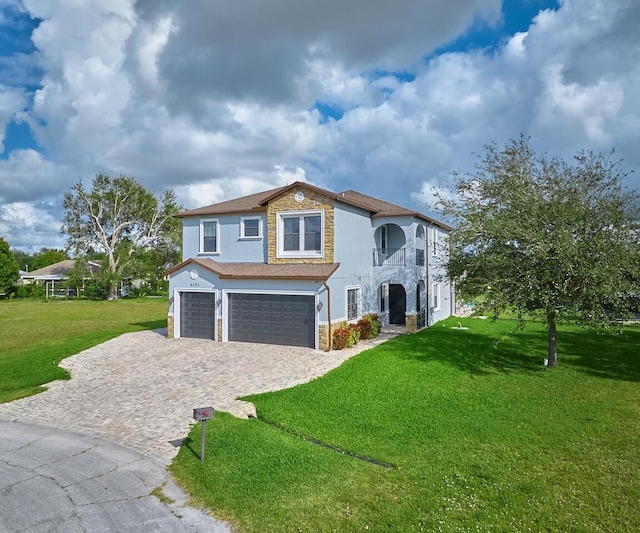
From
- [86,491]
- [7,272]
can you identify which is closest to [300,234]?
[86,491]

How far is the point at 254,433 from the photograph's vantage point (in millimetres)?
9180

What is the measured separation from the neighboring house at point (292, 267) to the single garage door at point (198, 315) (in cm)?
5

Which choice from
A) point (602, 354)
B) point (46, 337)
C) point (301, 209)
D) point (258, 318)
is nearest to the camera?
point (602, 354)

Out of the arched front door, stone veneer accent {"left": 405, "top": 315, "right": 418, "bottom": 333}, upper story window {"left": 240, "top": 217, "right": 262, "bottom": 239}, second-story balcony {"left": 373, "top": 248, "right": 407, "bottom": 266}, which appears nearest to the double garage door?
upper story window {"left": 240, "top": 217, "right": 262, "bottom": 239}

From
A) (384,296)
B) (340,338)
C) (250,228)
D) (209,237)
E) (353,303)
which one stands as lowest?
(340,338)

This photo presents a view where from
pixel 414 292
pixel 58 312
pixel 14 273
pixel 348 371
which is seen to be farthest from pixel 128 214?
pixel 348 371

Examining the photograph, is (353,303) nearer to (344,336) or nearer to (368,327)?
(368,327)

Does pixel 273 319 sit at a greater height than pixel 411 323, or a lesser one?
greater

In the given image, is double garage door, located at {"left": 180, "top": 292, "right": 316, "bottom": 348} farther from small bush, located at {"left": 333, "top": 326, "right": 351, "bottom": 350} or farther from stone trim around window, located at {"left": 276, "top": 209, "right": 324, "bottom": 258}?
stone trim around window, located at {"left": 276, "top": 209, "right": 324, "bottom": 258}

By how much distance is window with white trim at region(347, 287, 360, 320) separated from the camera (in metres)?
20.6

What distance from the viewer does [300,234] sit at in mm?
20344

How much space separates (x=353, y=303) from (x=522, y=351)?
7.64 m

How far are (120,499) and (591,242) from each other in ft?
43.4

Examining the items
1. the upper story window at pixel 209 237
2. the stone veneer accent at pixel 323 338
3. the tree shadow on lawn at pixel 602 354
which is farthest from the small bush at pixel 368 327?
the upper story window at pixel 209 237
